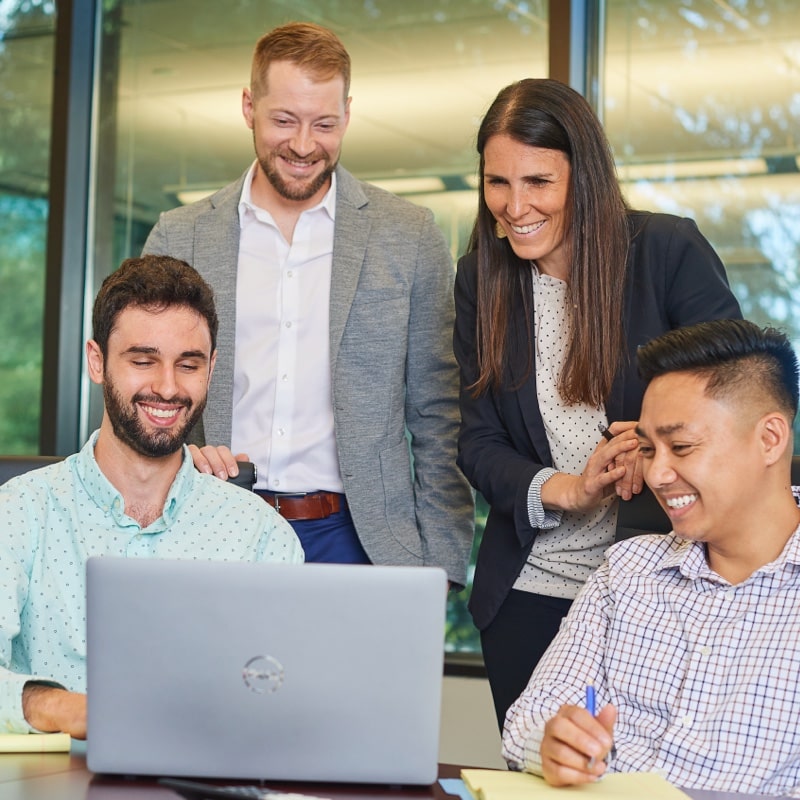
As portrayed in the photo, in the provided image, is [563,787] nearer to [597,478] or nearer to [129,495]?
[597,478]

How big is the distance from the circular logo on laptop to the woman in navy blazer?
3.20ft

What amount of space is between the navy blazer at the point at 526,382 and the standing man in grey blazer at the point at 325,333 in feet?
0.88

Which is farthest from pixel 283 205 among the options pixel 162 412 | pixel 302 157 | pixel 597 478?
pixel 597 478

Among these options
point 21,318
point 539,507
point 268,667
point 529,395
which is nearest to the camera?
point 268,667

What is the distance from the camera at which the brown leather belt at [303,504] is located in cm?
274

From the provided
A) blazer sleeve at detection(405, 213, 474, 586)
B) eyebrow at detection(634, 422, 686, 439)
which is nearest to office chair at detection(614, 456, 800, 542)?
eyebrow at detection(634, 422, 686, 439)

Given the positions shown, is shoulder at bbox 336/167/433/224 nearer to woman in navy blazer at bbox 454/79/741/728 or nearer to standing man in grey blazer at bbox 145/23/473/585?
standing man in grey blazer at bbox 145/23/473/585

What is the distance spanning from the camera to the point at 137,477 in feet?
7.23

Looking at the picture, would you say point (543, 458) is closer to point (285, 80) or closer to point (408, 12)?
point (285, 80)

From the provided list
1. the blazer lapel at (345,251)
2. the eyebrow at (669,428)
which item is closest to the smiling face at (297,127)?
the blazer lapel at (345,251)

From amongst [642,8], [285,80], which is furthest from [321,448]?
[642,8]

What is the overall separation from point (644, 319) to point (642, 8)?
187 centimetres

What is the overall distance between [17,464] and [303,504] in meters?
0.68

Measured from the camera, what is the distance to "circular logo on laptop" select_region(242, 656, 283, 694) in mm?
1404
